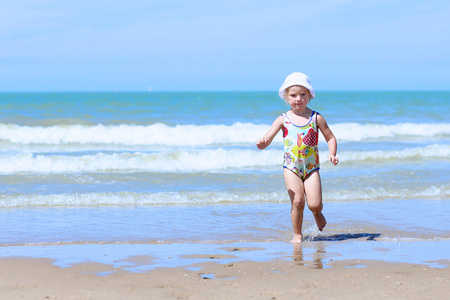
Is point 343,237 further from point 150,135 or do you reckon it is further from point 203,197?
point 150,135

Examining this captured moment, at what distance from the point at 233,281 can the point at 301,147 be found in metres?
1.88

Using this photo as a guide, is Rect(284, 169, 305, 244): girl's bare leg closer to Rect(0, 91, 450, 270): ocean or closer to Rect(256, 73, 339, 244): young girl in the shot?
Rect(256, 73, 339, 244): young girl

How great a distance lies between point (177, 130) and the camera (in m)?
19.7

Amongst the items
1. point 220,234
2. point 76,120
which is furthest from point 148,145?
point 220,234

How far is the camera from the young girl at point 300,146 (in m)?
5.38

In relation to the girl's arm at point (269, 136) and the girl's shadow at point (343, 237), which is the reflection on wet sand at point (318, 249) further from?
the girl's arm at point (269, 136)

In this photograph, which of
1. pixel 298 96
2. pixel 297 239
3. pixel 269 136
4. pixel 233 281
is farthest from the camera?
pixel 297 239

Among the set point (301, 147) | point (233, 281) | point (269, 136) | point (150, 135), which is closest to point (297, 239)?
point (301, 147)

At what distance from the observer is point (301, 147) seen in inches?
213

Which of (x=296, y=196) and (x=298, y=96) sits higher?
(x=298, y=96)

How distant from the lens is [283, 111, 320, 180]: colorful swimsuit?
540 centimetres

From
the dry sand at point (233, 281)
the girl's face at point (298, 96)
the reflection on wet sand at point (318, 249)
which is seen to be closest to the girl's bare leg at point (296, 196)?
the reflection on wet sand at point (318, 249)

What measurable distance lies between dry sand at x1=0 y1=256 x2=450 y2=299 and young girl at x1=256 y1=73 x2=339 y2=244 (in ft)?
3.17

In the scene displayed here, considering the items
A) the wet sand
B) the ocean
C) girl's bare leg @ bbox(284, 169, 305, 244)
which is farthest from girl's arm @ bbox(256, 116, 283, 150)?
the ocean
